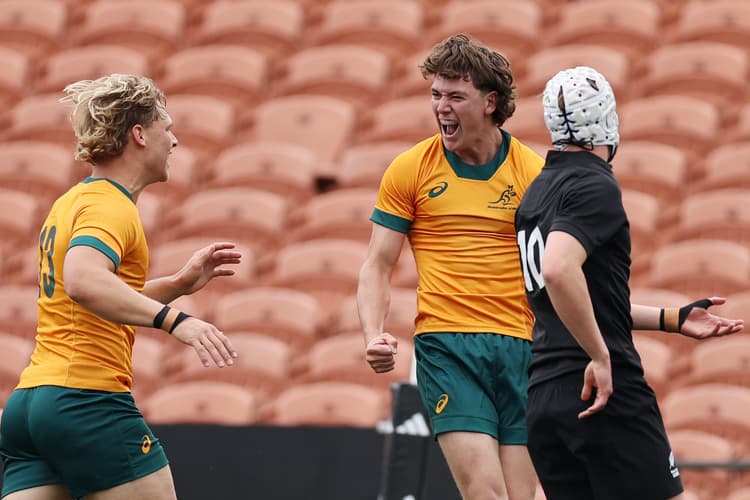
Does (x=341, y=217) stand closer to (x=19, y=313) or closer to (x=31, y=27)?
(x=19, y=313)

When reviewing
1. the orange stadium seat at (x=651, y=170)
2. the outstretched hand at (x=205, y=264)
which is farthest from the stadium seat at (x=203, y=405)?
the outstretched hand at (x=205, y=264)

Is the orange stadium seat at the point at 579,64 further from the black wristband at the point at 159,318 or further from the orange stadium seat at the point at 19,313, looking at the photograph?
the black wristband at the point at 159,318

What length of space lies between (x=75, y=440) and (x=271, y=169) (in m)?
7.08

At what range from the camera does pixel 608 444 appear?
11.8 feet

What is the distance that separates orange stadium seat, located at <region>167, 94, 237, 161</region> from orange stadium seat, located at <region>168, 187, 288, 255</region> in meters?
1.13

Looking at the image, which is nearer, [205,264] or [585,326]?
[585,326]

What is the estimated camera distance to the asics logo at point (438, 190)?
15.0 ft

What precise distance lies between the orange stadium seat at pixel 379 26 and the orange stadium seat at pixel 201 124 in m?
1.57

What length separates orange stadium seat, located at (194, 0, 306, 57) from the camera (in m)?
12.7

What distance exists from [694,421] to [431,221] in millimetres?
3707

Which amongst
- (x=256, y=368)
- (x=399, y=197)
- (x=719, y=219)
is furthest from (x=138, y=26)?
(x=399, y=197)

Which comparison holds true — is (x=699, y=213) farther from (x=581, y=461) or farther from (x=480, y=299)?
(x=581, y=461)

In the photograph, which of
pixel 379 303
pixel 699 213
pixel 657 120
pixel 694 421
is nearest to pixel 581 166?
pixel 379 303

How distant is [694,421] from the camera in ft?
25.4
